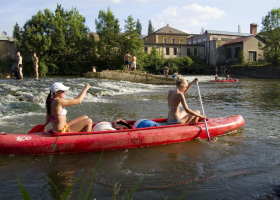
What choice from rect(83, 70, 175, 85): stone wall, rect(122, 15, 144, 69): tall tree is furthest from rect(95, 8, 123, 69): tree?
rect(83, 70, 175, 85): stone wall

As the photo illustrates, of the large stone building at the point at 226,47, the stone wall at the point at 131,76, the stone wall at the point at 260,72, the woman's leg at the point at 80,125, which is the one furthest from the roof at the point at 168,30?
the woman's leg at the point at 80,125

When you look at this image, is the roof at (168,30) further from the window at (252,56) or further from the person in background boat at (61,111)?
the person in background boat at (61,111)

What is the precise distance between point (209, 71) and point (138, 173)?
42.0 metres

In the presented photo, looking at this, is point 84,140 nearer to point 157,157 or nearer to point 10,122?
point 157,157

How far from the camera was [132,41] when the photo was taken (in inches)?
1519

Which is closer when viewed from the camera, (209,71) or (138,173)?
(138,173)

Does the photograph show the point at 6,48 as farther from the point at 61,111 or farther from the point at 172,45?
the point at 61,111

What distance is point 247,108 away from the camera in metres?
10.7

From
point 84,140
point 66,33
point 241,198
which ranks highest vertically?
point 66,33

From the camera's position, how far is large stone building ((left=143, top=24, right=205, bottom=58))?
156 feet

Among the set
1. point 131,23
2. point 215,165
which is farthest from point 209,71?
point 215,165

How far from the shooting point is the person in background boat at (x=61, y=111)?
15.5 feet

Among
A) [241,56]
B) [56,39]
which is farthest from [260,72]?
[56,39]

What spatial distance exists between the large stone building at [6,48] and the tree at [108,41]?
12.5m
